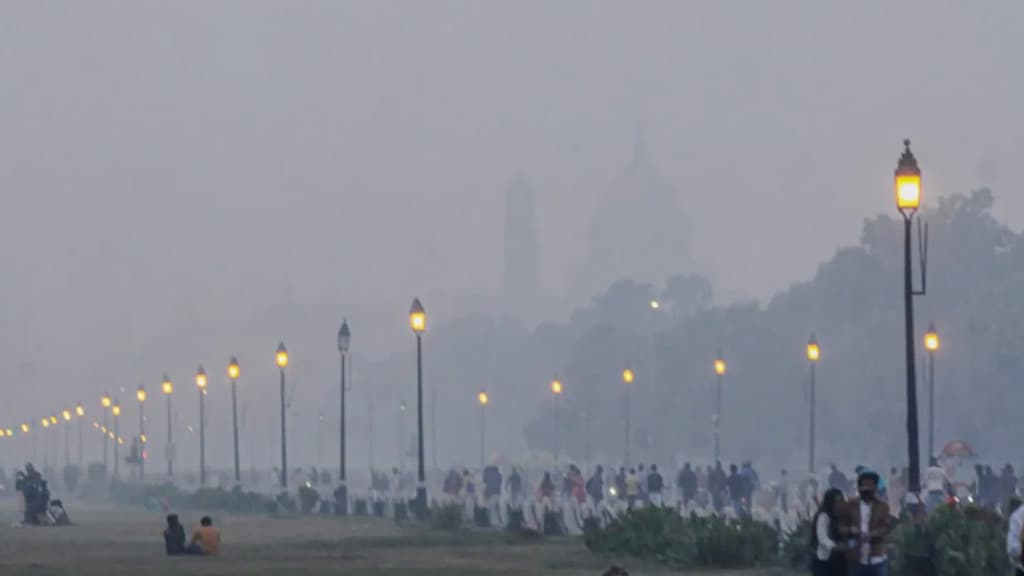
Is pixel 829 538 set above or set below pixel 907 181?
below

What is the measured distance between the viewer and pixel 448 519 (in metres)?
52.7

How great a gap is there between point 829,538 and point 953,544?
19.9 feet

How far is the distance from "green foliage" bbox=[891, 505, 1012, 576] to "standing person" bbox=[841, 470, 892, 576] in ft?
15.1

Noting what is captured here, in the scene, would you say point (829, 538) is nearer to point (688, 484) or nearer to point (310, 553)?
point (310, 553)

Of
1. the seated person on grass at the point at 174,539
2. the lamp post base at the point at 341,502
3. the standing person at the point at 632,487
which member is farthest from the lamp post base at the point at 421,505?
the seated person on grass at the point at 174,539

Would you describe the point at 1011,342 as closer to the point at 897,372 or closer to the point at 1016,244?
the point at 897,372

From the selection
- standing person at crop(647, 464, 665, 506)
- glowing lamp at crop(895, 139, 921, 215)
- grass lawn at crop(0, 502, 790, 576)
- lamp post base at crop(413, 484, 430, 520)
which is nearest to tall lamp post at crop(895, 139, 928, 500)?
glowing lamp at crop(895, 139, 921, 215)

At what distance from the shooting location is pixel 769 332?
140250 mm

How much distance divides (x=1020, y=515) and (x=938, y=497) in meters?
24.9

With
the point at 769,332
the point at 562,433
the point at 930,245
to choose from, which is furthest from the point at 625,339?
the point at 930,245

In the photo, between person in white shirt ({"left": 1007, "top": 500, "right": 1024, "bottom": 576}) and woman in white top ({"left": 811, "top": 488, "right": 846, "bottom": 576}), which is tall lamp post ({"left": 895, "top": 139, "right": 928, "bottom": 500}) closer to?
woman in white top ({"left": 811, "top": 488, "right": 846, "bottom": 576})

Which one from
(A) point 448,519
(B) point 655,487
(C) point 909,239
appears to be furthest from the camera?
(B) point 655,487

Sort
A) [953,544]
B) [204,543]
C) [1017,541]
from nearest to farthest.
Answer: [1017,541] < [953,544] < [204,543]

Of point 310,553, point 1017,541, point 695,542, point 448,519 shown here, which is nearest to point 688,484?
point 448,519
